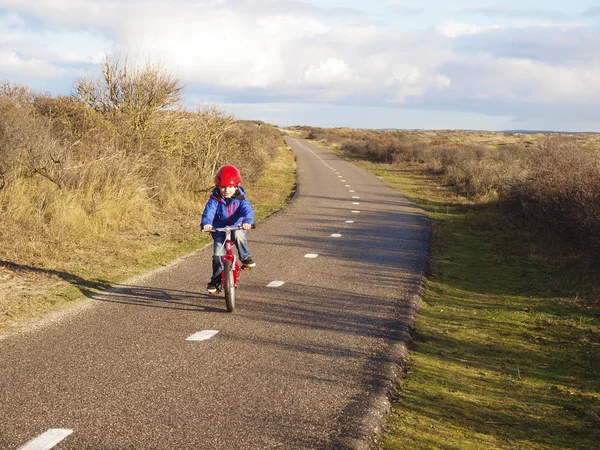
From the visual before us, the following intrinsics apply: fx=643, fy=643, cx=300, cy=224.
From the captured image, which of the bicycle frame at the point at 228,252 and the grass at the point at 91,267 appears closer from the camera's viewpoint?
the bicycle frame at the point at 228,252

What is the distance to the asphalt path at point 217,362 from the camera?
4.33 metres

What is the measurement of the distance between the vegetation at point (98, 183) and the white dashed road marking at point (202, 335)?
2064mm

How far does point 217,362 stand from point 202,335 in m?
0.89

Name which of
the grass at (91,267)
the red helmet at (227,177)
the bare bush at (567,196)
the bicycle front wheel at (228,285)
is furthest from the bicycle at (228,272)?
the bare bush at (567,196)

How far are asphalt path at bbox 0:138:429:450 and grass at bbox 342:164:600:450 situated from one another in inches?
12.1

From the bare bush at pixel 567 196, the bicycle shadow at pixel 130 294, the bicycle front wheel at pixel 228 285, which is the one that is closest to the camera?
the bicycle front wheel at pixel 228 285

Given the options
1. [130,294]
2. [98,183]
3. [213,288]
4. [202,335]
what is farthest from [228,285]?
[98,183]

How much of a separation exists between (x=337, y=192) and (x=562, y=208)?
38.9 ft

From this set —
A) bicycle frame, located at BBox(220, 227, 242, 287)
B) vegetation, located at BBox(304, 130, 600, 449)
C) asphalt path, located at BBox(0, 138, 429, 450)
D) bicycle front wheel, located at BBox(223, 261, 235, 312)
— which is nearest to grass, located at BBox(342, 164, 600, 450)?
vegetation, located at BBox(304, 130, 600, 449)

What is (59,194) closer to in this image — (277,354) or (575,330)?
(277,354)

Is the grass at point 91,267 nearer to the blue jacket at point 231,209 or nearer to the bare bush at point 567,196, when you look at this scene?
the blue jacket at point 231,209

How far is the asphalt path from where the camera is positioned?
4.33 metres

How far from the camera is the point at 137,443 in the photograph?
13.5 ft

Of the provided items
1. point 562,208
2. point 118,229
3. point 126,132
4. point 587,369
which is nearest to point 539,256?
point 562,208
